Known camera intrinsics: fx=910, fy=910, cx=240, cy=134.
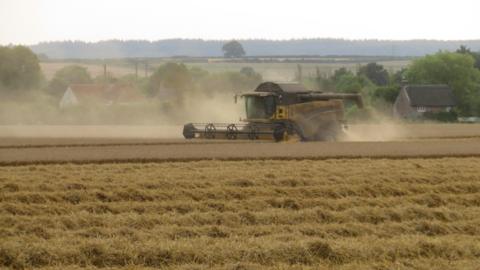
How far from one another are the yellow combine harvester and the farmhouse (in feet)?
140

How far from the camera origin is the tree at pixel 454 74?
8188 cm

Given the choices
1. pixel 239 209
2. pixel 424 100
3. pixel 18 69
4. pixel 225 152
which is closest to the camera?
pixel 239 209

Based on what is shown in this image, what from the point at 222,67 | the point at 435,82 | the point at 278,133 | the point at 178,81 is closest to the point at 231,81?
the point at 178,81

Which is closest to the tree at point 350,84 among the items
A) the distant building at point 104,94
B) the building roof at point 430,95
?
the building roof at point 430,95

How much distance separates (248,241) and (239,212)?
266 cm

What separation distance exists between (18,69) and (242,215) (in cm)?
6103

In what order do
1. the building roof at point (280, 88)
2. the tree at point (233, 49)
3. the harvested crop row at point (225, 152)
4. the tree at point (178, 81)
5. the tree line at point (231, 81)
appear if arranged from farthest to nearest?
the tree at point (233, 49), the tree line at point (231, 81), the tree at point (178, 81), the building roof at point (280, 88), the harvested crop row at point (225, 152)

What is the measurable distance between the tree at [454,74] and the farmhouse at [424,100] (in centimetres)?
231

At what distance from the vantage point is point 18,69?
7375 cm

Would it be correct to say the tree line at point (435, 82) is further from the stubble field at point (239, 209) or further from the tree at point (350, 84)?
the stubble field at point (239, 209)

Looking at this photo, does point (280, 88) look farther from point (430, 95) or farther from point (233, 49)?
point (233, 49)

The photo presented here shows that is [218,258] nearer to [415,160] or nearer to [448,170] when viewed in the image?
[448,170]

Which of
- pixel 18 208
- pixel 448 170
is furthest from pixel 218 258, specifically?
pixel 448 170

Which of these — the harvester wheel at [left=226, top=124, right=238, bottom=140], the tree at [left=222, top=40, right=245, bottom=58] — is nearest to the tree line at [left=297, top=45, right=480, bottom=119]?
the harvester wheel at [left=226, top=124, right=238, bottom=140]
